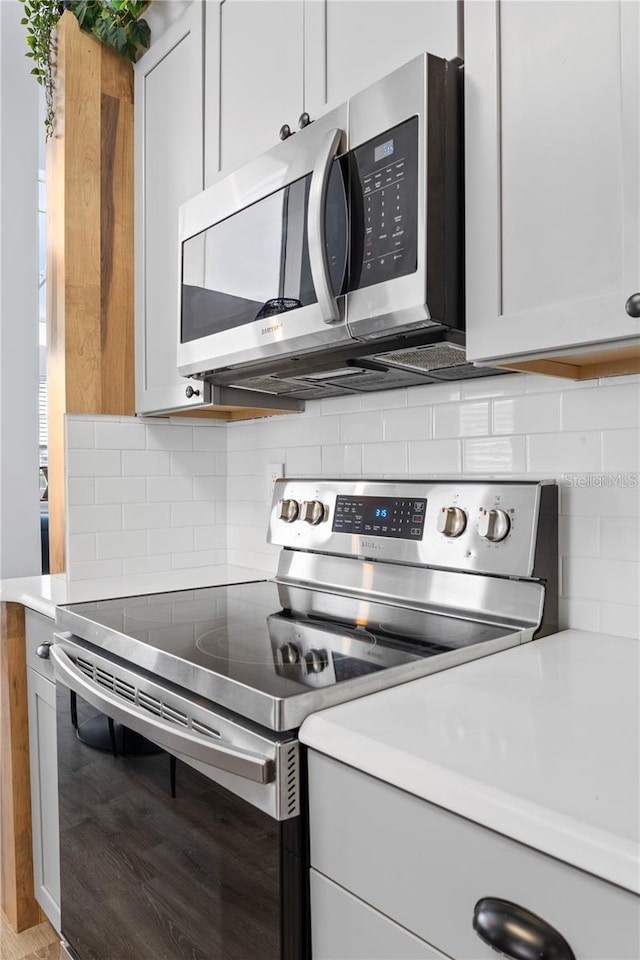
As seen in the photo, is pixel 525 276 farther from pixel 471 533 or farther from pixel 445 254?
pixel 471 533

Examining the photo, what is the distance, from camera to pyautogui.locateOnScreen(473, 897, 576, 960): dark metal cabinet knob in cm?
62

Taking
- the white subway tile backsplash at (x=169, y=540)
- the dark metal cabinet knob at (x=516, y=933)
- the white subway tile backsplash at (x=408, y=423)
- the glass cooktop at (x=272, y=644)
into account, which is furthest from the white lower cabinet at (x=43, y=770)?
the dark metal cabinet knob at (x=516, y=933)

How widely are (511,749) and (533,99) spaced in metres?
0.92

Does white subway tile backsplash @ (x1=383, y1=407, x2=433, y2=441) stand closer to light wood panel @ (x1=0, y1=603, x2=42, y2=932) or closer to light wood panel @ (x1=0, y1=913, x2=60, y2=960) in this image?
light wood panel @ (x1=0, y1=603, x2=42, y2=932)

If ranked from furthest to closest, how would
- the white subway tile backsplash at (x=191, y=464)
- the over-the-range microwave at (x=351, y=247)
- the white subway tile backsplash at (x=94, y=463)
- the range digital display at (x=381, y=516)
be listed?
the white subway tile backsplash at (x=191, y=464) < the white subway tile backsplash at (x=94, y=463) < the range digital display at (x=381, y=516) < the over-the-range microwave at (x=351, y=247)

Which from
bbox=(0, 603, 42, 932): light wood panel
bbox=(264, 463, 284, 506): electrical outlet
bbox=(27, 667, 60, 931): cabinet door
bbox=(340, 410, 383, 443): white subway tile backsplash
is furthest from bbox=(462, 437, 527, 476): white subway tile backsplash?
bbox=(0, 603, 42, 932): light wood panel

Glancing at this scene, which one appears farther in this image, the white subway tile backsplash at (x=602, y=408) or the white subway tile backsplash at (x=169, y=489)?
the white subway tile backsplash at (x=169, y=489)

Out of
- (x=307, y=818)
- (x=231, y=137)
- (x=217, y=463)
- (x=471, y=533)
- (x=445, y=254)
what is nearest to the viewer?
(x=307, y=818)

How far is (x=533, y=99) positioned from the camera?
1005mm

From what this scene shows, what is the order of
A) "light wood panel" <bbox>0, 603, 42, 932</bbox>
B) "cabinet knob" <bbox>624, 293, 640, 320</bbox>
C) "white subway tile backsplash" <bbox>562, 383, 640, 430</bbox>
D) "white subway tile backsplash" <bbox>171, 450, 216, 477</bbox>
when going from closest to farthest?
"cabinet knob" <bbox>624, 293, 640, 320</bbox> < "white subway tile backsplash" <bbox>562, 383, 640, 430</bbox> < "light wood panel" <bbox>0, 603, 42, 932</bbox> < "white subway tile backsplash" <bbox>171, 450, 216, 477</bbox>

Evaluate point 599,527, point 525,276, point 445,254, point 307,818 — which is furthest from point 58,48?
point 307,818

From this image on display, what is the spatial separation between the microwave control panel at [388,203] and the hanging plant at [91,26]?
1215 mm

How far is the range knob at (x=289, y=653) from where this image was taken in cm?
108

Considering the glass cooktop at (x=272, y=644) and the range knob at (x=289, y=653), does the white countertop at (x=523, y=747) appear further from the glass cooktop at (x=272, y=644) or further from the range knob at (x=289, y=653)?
the range knob at (x=289, y=653)
